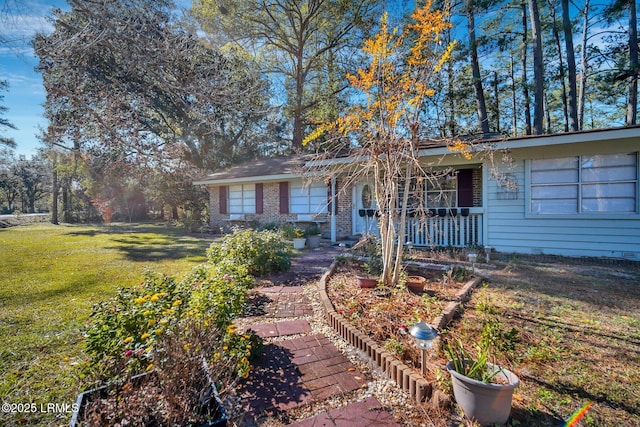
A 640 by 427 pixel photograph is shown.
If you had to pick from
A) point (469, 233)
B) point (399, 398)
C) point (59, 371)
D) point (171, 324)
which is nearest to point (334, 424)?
point (399, 398)

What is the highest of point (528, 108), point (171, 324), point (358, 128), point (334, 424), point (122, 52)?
point (528, 108)

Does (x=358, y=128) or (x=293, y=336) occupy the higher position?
(x=358, y=128)

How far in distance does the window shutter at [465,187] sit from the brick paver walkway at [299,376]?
266 inches

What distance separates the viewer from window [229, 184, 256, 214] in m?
14.6

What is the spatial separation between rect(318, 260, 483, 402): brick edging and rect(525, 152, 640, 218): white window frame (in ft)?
15.9

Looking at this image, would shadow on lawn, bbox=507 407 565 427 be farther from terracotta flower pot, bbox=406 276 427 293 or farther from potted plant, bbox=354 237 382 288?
potted plant, bbox=354 237 382 288

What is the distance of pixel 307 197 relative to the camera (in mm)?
12742

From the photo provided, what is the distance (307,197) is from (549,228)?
814cm

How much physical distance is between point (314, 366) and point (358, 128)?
3228mm

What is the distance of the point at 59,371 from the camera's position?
108 inches

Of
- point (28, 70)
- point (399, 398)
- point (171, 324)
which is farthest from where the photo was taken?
→ point (28, 70)

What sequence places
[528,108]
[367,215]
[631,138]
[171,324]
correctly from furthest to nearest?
[528,108], [367,215], [631,138], [171,324]

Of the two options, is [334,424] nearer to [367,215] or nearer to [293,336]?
[293,336]

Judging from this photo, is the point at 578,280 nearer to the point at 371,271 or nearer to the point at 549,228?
the point at 549,228
